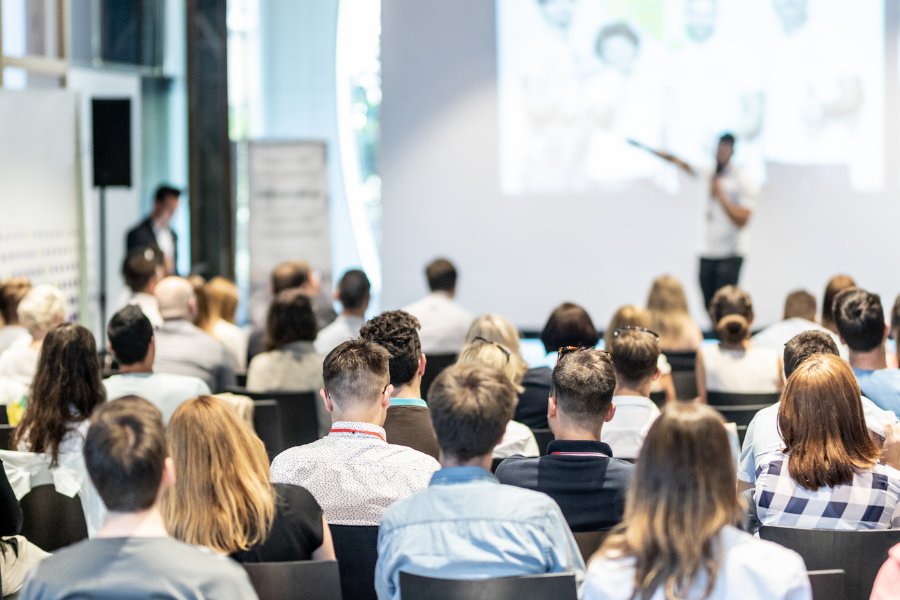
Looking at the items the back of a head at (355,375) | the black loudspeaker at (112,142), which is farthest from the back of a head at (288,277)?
the back of a head at (355,375)

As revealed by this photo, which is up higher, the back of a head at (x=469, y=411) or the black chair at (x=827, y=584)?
the back of a head at (x=469, y=411)

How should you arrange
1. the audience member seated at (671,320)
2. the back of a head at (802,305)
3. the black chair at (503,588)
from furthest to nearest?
1. the audience member seated at (671,320)
2. the back of a head at (802,305)
3. the black chair at (503,588)

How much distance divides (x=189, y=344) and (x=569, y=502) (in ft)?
8.08

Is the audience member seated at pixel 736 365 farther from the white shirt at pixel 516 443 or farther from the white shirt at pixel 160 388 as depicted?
the white shirt at pixel 160 388

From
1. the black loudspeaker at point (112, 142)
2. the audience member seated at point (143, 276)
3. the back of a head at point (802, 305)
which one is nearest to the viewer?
the back of a head at point (802, 305)

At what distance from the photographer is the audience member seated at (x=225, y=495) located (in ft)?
6.13

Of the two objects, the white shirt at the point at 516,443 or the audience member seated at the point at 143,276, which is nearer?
the white shirt at the point at 516,443

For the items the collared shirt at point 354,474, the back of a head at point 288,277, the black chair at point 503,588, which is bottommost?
the black chair at point 503,588

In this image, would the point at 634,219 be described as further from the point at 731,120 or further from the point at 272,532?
the point at 272,532

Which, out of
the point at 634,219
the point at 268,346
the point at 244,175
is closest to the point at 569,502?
the point at 268,346

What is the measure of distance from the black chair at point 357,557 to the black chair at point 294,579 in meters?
0.40

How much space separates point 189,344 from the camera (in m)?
4.15

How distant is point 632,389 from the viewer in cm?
314

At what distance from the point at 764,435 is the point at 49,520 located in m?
2.08
